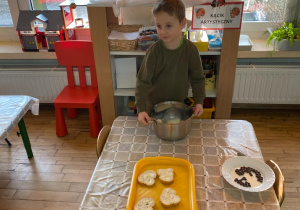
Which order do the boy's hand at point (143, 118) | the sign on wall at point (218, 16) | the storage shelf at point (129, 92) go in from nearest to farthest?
the boy's hand at point (143, 118)
the sign on wall at point (218, 16)
the storage shelf at point (129, 92)

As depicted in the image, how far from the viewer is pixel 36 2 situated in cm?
256

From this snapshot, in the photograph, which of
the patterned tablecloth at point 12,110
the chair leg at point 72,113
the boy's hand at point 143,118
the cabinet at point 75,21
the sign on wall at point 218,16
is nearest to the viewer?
the boy's hand at point 143,118

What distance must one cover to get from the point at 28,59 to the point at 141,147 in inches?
70.4

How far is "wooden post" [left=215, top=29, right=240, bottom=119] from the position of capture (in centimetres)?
182

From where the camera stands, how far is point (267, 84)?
7.86 ft

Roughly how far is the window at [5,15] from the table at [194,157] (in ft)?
6.00

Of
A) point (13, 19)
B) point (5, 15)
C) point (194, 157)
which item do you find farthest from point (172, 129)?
point (5, 15)

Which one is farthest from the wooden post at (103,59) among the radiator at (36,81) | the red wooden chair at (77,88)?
the radiator at (36,81)

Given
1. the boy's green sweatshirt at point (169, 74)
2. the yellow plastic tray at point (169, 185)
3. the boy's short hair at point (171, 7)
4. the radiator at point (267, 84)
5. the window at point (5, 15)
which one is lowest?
the radiator at point (267, 84)

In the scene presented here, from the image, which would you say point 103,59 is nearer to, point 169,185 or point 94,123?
point 94,123

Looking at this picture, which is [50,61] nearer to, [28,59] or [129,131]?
[28,59]

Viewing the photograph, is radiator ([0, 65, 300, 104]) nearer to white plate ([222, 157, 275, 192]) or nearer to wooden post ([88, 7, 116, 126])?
wooden post ([88, 7, 116, 126])

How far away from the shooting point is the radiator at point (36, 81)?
8.23ft

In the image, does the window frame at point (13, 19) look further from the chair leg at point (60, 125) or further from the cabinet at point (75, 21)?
the chair leg at point (60, 125)
